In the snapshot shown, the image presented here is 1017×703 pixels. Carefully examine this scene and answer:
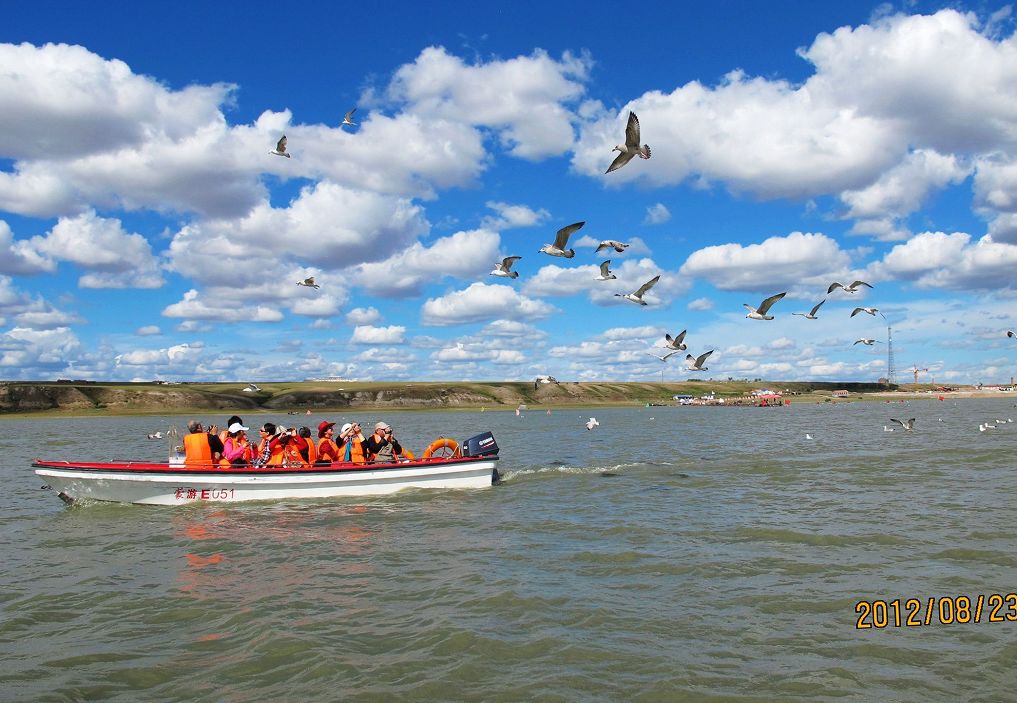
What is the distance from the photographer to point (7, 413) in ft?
462

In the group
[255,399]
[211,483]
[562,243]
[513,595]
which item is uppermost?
[562,243]

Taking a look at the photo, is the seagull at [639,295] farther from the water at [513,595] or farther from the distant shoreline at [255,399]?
the distant shoreline at [255,399]

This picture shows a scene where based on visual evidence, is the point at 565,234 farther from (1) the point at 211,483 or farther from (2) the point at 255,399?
(2) the point at 255,399

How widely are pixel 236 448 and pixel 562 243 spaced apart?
48.4 ft

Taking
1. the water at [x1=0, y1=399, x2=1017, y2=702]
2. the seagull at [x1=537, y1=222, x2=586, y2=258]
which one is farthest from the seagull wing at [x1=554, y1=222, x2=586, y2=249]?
the water at [x1=0, y1=399, x2=1017, y2=702]

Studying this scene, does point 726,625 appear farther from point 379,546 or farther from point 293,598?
point 379,546

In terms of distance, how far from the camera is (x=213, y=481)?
26141 millimetres

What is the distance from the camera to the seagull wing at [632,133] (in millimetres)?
17609
